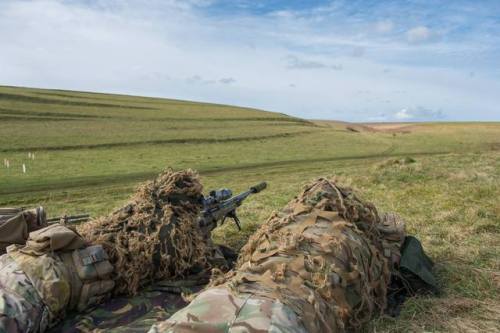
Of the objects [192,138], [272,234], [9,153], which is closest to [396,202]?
[272,234]

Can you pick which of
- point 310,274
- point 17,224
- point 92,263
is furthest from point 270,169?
point 310,274

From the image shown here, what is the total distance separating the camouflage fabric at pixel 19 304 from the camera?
153 inches

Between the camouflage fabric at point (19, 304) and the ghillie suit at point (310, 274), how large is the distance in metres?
1.55

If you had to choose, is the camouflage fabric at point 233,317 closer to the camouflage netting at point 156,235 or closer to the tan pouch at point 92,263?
the tan pouch at point 92,263

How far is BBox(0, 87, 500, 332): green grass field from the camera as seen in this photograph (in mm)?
5520

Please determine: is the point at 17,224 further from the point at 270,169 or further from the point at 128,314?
the point at 270,169

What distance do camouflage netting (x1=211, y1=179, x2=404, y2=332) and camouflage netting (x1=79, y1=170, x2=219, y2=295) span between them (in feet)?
3.24

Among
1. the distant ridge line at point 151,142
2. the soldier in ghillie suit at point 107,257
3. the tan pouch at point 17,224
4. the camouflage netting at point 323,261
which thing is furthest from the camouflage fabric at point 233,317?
the distant ridge line at point 151,142

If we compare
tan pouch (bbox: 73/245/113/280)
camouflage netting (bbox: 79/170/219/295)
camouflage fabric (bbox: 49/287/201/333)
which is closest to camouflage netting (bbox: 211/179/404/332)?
camouflage fabric (bbox: 49/287/201/333)

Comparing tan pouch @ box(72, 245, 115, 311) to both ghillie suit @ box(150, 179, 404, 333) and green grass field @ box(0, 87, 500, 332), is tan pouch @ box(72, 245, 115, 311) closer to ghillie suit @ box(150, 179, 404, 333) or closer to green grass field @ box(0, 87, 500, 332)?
ghillie suit @ box(150, 179, 404, 333)

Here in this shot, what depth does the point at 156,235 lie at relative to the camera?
5164 millimetres

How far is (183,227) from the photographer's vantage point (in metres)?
5.36

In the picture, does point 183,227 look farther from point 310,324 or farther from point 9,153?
point 9,153

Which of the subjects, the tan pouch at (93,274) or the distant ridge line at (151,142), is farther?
the distant ridge line at (151,142)
